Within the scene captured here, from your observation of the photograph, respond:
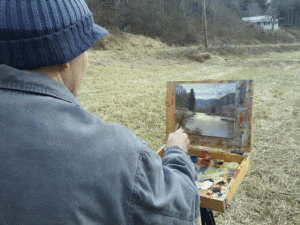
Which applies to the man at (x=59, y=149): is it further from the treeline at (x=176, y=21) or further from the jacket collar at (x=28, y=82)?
the treeline at (x=176, y=21)

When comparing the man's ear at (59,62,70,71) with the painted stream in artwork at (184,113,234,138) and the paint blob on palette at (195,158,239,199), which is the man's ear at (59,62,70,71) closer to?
the paint blob on palette at (195,158,239,199)

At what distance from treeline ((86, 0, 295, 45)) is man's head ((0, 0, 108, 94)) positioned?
1651 cm

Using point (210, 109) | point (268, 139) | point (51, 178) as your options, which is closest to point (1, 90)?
point (51, 178)

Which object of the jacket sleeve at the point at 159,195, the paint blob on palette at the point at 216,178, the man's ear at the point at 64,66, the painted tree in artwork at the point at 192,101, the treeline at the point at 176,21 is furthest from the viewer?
the treeline at the point at 176,21

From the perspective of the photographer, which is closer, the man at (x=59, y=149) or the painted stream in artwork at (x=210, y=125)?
the man at (x=59, y=149)

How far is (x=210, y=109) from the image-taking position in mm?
1989

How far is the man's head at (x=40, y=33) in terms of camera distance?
0.67m

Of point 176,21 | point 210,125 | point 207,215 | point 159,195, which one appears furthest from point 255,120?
point 176,21

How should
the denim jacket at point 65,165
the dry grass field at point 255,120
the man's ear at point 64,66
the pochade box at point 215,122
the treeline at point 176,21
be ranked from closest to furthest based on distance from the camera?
the denim jacket at point 65,165 < the man's ear at point 64,66 < the pochade box at point 215,122 < the dry grass field at point 255,120 < the treeline at point 176,21

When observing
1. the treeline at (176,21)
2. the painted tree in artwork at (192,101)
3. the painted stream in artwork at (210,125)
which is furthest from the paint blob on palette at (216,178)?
the treeline at (176,21)

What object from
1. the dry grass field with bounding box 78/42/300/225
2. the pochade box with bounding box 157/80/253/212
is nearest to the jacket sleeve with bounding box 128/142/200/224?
the pochade box with bounding box 157/80/253/212

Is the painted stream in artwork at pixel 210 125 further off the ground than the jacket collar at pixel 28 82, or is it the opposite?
the jacket collar at pixel 28 82

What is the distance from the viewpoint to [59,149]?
0.58 meters

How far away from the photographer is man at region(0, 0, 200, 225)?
1.82ft
